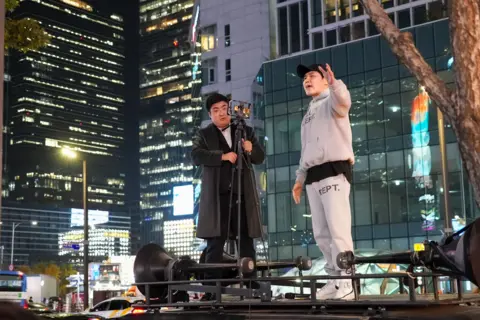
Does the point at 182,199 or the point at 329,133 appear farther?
the point at 182,199

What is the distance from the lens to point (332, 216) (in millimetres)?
5371

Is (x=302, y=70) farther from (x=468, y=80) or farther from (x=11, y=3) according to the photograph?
(x=11, y=3)

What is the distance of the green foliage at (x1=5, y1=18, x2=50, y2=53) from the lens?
12.0 meters

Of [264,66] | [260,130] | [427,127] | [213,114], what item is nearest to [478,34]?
[213,114]

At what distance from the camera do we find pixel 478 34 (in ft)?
18.2

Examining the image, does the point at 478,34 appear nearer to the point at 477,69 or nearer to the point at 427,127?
the point at 477,69

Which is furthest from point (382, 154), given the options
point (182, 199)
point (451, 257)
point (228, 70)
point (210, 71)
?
point (182, 199)

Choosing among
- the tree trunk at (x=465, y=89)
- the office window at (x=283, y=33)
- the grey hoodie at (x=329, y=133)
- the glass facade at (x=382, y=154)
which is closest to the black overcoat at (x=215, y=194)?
the grey hoodie at (x=329, y=133)

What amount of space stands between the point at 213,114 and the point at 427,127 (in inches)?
1717

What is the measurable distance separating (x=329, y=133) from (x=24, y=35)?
26.4ft

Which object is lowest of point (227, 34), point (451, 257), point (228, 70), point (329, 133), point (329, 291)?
point (329, 291)

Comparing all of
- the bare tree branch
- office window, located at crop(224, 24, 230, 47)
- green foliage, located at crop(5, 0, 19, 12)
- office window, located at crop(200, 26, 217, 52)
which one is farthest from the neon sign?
the bare tree branch

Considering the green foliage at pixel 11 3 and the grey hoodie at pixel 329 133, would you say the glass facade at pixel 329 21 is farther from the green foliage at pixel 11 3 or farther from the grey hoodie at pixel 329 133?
the grey hoodie at pixel 329 133

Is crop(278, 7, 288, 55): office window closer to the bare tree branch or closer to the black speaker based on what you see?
the bare tree branch
